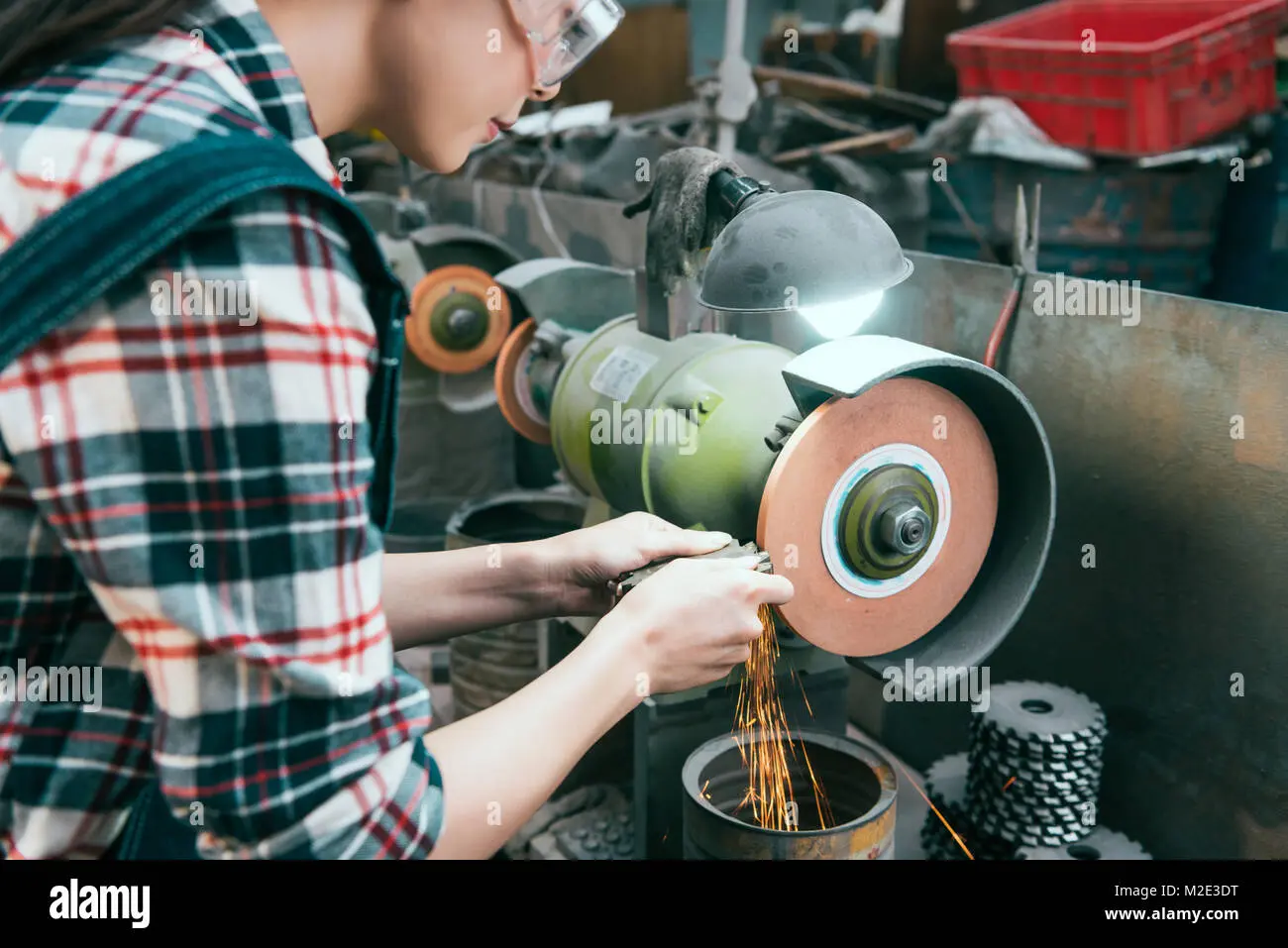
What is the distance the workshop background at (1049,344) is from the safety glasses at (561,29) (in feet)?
3.75

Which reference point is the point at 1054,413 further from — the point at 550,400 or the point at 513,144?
the point at 513,144

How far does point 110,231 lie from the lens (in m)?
0.79

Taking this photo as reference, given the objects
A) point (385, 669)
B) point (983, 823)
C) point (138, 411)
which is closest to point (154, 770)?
point (385, 669)

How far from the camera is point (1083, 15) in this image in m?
4.13

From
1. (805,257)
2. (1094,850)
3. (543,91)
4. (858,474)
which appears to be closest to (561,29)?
(543,91)

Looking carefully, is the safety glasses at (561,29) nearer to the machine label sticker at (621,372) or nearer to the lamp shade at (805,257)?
the lamp shade at (805,257)

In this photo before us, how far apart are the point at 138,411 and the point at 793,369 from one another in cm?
87

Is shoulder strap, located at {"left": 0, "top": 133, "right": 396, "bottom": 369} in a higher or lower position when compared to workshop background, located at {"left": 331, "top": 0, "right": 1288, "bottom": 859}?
higher

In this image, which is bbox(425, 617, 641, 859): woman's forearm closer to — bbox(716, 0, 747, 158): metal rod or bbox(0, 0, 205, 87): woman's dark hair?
bbox(0, 0, 205, 87): woman's dark hair

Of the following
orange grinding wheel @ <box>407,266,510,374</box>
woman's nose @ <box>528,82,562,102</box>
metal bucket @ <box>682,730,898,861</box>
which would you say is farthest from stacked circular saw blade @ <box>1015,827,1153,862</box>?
orange grinding wheel @ <box>407,266,510,374</box>

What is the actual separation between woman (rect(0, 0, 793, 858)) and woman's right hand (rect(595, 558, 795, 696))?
24 cm

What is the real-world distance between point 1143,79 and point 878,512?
8.02ft

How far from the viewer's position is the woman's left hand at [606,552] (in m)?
1.50

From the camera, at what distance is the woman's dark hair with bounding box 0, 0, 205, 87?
0.89 m
